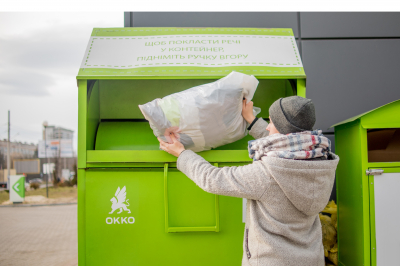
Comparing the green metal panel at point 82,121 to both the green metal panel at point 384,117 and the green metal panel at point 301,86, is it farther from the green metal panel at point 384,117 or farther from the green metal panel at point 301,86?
the green metal panel at point 384,117

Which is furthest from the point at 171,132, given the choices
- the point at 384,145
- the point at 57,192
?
the point at 57,192

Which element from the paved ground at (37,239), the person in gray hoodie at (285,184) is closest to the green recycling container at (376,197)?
the person in gray hoodie at (285,184)

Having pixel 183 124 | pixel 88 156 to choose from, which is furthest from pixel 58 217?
pixel 183 124


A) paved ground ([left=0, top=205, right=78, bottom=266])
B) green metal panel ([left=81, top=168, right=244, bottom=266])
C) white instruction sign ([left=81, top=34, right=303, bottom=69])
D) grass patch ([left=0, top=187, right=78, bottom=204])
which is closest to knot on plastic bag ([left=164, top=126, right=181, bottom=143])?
green metal panel ([left=81, top=168, right=244, bottom=266])

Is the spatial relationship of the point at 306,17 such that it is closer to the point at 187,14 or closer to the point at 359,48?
the point at 359,48

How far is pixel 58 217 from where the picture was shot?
771 cm

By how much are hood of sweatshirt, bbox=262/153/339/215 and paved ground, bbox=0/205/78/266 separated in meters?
3.46

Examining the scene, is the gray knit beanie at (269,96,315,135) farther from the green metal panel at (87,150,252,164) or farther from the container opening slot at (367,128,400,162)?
the container opening slot at (367,128,400,162)

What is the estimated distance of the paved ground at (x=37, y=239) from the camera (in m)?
3.57

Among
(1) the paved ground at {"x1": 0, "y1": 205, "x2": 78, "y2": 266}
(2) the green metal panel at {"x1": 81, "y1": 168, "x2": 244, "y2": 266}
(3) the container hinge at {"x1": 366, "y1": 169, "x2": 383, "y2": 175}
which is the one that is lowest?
(1) the paved ground at {"x1": 0, "y1": 205, "x2": 78, "y2": 266}

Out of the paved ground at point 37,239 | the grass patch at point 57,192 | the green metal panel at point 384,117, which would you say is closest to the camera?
the green metal panel at point 384,117

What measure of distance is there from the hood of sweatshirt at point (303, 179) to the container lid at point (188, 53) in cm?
79

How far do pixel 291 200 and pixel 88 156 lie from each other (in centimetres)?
119

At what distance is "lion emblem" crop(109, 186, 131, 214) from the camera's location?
1557 mm
